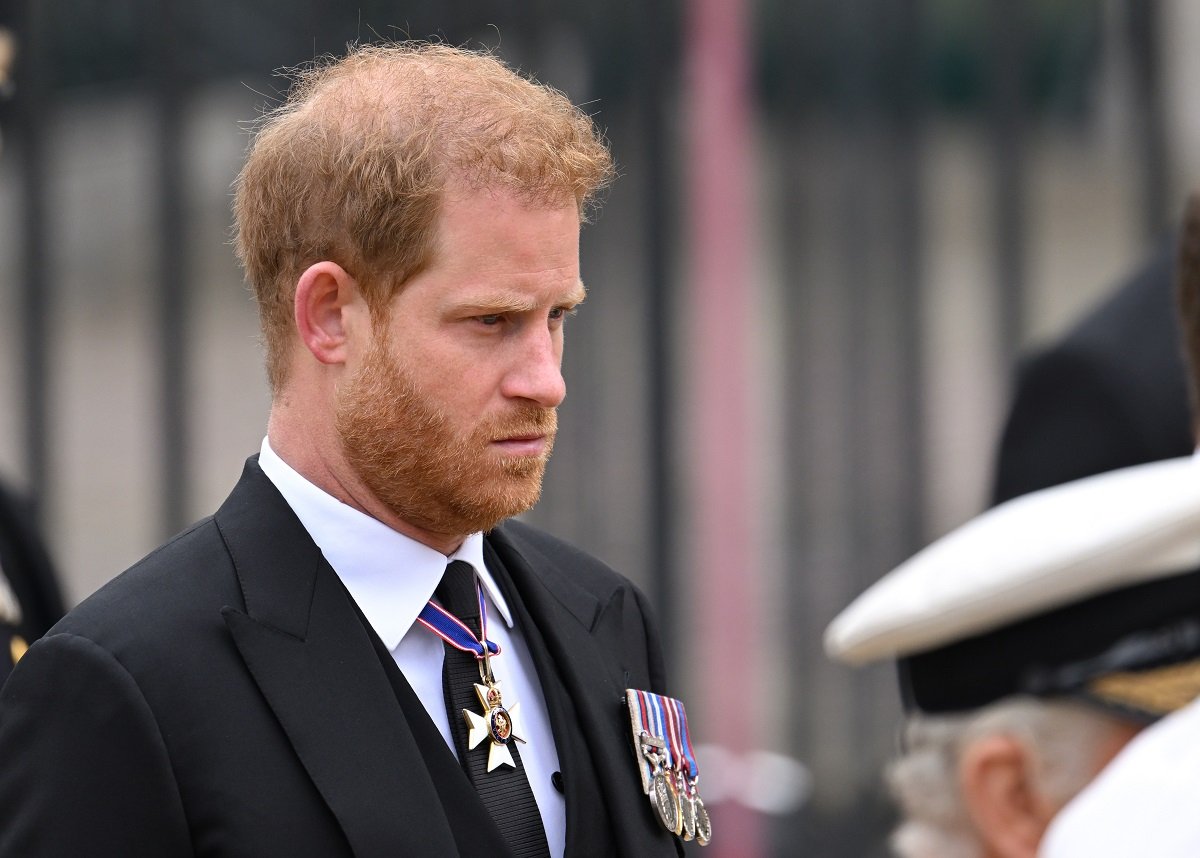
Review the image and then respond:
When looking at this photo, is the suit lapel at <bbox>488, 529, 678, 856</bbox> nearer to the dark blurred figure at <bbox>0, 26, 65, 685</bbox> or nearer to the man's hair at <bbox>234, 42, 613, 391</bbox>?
the man's hair at <bbox>234, 42, 613, 391</bbox>

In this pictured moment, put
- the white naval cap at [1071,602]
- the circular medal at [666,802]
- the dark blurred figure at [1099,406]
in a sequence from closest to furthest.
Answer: the white naval cap at [1071,602]
the circular medal at [666,802]
the dark blurred figure at [1099,406]

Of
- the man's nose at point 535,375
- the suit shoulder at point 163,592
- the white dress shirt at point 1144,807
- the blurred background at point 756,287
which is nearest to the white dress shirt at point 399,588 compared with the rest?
the suit shoulder at point 163,592

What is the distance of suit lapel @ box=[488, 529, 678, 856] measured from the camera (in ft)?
6.42

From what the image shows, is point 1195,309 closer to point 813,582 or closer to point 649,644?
point 649,644

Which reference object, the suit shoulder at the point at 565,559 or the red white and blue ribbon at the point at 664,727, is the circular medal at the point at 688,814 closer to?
the red white and blue ribbon at the point at 664,727

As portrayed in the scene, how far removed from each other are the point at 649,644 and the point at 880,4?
2.08 meters

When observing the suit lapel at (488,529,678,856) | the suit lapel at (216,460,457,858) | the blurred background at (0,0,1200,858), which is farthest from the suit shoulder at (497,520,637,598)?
the blurred background at (0,0,1200,858)

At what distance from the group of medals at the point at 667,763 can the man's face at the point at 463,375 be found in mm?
341

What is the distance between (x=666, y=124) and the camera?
3.75 metres

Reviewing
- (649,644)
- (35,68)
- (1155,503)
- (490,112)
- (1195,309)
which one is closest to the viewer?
(1155,503)

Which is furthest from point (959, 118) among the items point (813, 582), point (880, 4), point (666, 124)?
point (813, 582)

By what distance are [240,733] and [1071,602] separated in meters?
0.87

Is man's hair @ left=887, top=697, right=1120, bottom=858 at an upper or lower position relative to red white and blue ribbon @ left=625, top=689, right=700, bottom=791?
Result: upper

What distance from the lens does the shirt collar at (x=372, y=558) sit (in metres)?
1.92
